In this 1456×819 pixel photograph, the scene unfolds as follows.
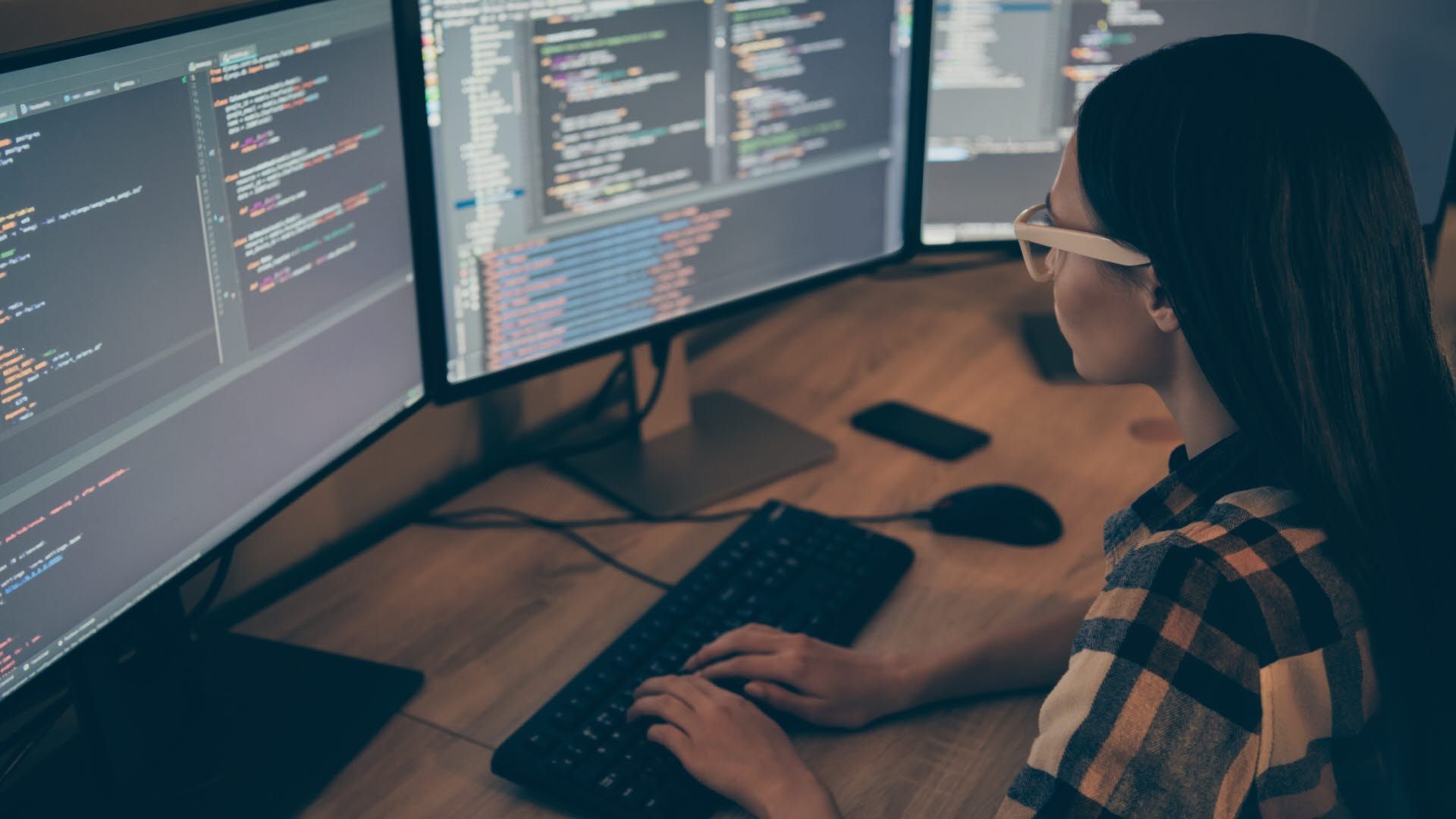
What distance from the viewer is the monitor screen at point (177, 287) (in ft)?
2.31

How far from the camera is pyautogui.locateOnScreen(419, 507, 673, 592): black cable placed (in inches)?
43.9

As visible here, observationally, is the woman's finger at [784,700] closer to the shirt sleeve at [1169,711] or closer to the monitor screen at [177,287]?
the shirt sleeve at [1169,711]

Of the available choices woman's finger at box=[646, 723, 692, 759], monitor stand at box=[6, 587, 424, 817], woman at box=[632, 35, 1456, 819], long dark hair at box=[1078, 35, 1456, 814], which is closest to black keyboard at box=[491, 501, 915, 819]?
woman's finger at box=[646, 723, 692, 759]

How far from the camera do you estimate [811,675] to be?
3.07 ft

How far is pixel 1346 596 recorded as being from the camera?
29.1 inches

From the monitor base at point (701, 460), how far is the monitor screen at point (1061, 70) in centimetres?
29

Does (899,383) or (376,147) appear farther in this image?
(899,383)

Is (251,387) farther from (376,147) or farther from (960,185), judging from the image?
(960,185)

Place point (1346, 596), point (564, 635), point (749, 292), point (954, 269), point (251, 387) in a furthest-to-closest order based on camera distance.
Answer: point (954, 269) → point (749, 292) → point (564, 635) → point (251, 387) → point (1346, 596)

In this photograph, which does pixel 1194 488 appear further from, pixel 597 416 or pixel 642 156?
pixel 597 416

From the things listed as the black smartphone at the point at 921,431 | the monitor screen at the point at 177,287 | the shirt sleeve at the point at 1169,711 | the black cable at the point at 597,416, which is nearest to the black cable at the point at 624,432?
the black cable at the point at 597,416

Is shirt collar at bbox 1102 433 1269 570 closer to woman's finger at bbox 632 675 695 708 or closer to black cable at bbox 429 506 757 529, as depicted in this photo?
woman's finger at bbox 632 675 695 708

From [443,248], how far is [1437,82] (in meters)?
1.01

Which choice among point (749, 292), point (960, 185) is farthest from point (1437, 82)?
point (749, 292)
